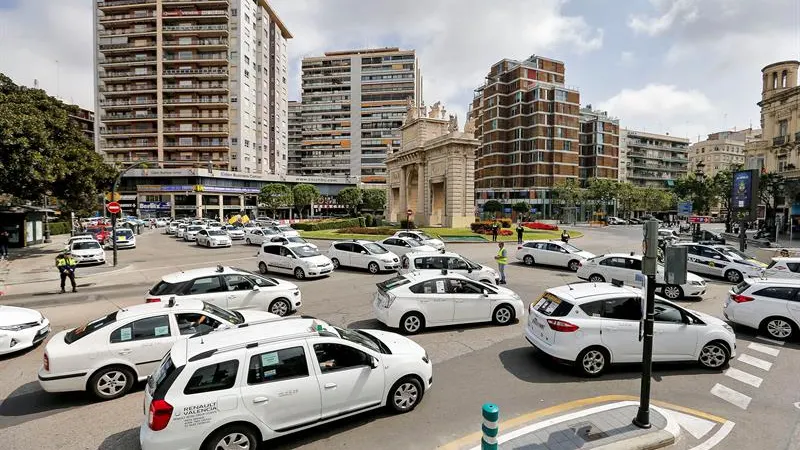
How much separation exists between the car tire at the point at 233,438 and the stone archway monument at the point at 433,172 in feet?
131

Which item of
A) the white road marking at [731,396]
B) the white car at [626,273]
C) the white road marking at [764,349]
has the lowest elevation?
the white road marking at [731,396]

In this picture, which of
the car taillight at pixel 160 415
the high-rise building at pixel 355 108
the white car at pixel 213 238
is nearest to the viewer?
the car taillight at pixel 160 415

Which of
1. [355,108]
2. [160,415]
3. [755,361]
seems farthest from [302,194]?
[160,415]

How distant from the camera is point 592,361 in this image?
7.57 meters

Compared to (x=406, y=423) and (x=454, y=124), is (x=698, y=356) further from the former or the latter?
(x=454, y=124)

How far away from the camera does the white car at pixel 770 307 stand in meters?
9.76

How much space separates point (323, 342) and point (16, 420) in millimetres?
5200

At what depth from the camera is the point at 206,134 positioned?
71875mm

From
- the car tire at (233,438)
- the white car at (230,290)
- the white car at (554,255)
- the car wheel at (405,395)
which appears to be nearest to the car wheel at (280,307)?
the white car at (230,290)

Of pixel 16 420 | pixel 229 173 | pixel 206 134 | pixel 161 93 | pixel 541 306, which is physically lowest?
pixel 16 420

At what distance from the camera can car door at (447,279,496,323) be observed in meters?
10.3

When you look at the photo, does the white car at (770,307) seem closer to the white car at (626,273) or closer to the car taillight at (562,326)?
the white car at (626,273)

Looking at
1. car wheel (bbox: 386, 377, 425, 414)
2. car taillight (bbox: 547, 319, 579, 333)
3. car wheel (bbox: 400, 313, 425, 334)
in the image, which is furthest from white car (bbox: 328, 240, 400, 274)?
car wheel (bbox: 386, 377, 425, 414)

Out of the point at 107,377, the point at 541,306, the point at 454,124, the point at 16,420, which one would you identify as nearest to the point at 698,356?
the point at 541,306
